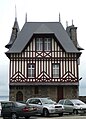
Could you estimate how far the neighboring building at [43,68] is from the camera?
45.3 meters

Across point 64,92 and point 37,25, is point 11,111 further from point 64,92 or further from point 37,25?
point 37,25

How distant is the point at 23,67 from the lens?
45.4 m

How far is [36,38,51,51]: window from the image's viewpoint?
150 feet

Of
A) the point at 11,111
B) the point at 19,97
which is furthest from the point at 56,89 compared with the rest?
the point at 11,111

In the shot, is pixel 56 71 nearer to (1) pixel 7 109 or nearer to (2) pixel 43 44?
(2) pixel 43 44

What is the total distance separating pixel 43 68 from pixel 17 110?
20814 millimetres

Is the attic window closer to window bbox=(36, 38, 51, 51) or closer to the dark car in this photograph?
window bbox=(36, 38, 51, 51)

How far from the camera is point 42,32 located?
4572cm

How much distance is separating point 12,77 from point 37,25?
877 cm

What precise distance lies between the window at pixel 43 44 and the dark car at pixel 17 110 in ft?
67.9

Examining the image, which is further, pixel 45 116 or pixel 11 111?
pixel 45 116

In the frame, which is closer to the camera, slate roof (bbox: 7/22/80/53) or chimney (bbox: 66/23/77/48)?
slate roof (bbox: 7/22/80/53)

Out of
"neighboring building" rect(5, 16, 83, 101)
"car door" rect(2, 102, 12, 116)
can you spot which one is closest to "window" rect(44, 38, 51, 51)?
"neighboring building" rect(5, 16, 83, 101)

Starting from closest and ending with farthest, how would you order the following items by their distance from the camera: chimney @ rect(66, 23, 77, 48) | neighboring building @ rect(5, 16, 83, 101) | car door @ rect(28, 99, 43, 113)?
car door @ rect(28, 99, 43, 113)
neighboring building @ rect(5, 16, 83, 101)
chimney @ rect(66, 23, 77, 48)
